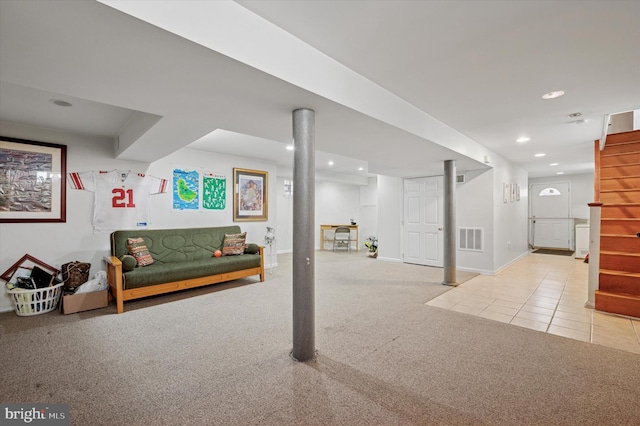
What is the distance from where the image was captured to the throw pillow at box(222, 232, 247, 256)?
514cm

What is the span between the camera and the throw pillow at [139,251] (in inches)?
165

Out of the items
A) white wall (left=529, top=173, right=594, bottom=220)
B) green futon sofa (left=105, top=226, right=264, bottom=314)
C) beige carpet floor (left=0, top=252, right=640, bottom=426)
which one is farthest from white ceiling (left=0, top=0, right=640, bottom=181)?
white wall (left=529, top=173, right=594, bottom=220)

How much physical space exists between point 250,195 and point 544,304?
5.41 meters

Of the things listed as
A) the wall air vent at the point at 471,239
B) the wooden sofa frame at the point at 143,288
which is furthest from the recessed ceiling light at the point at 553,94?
the wooden sofa frame at the point at 143,288

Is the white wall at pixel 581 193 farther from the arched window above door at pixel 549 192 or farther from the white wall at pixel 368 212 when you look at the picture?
the white wall at pixel 368 212

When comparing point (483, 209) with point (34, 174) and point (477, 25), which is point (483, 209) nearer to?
point (477, 25)

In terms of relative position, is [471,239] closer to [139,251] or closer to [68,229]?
[139,251]

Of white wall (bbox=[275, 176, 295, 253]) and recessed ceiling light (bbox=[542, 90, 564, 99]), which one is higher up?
recessed ceiling light (bbox=[542, 90, 564, 99])

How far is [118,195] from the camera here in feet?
15.0

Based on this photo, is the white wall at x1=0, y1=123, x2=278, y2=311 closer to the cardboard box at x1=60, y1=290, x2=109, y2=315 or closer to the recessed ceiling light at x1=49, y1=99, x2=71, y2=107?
the cardboard box at x1=60, y1=290, x2=109, y2=315

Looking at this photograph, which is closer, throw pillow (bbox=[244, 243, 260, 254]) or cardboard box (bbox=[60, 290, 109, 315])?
cardboard box (bbox=[60, 290, 109, 315])

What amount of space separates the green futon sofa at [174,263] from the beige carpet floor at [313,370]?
385mm

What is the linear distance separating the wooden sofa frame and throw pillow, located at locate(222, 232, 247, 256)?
1.40 feet

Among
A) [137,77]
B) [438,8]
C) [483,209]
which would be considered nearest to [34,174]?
[137,77]
